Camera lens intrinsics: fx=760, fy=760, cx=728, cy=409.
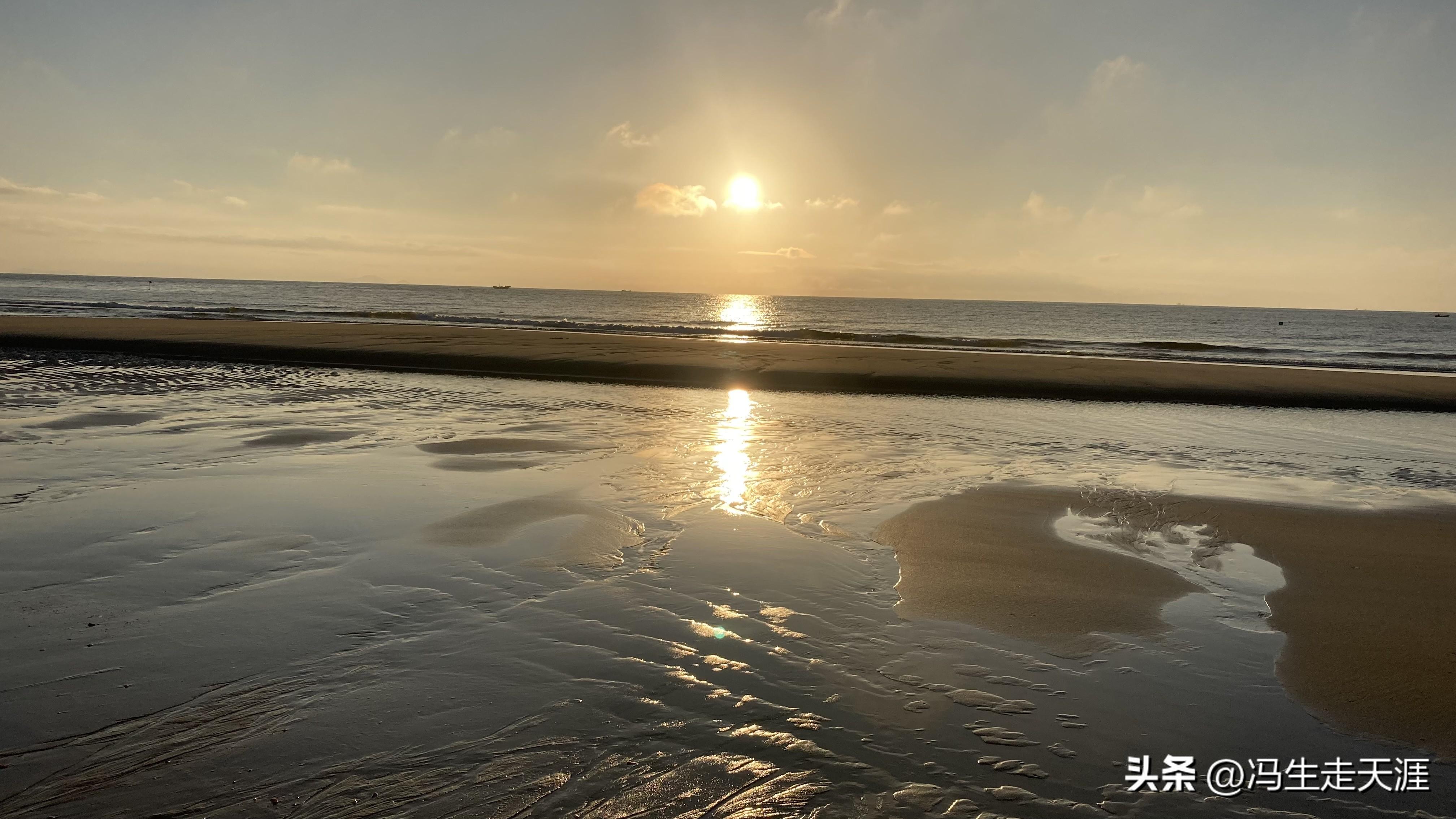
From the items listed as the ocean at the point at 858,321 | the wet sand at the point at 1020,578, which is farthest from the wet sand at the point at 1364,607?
the ocean at the point at 858,321

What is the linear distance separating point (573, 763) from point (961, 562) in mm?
3959

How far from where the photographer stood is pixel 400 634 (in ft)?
14.6

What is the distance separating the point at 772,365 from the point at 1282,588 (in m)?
15.2

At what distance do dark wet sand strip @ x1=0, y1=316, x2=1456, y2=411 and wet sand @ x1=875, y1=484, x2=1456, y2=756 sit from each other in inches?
387

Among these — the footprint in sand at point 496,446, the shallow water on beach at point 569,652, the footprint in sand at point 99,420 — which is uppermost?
the footprint in sand at point 99,420

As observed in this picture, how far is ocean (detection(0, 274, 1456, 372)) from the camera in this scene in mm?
38906

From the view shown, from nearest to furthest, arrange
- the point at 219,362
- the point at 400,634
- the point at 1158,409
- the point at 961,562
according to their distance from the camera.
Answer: the point at 400,634 < the point at 961,562 < the point at 1158,409 < the point at 219,362

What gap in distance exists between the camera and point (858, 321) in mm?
82375

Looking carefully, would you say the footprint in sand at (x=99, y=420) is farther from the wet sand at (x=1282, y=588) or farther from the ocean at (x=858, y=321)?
the ocean at (x=858, y=321)

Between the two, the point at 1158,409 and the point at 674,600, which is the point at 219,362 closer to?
the point at 674,600

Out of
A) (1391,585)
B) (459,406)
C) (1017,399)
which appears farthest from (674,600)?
(1017,399)

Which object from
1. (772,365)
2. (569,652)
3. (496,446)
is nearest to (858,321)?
(772,365)

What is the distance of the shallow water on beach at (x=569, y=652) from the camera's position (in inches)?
124

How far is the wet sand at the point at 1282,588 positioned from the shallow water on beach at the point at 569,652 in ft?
0.62
